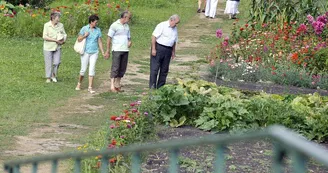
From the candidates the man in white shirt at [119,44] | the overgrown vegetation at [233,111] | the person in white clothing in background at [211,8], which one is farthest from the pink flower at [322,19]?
Result: the person in white clothing in background at [211,8]

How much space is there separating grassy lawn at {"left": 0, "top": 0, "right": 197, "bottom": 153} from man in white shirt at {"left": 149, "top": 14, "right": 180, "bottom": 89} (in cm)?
69

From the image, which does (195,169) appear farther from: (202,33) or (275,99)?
(202,33)

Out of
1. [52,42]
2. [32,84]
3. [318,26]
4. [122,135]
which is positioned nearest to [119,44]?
[52,42]

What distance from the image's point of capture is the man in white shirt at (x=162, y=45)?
1365 centimetres

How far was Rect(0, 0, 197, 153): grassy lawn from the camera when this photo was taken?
38.6 feet

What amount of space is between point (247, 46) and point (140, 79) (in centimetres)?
274

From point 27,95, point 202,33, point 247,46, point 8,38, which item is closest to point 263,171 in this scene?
point 27,95

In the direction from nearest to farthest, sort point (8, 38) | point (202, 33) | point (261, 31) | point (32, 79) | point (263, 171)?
point (263, 171) → point (32, 79) → point (261, 31) → point (8, 38) → point (202, 33)

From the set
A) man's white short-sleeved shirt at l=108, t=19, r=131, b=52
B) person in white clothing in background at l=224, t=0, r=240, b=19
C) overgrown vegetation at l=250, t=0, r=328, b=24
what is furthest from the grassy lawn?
person in white clothing in background at l=224, t=0, r=240, b=19

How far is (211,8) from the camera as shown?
89.0 ft

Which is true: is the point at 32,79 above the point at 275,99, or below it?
below

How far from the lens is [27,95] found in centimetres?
1371

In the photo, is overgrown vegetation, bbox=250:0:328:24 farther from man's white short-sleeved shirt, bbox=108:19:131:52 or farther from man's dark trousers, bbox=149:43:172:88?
man's white short-sleeved shirt, bbox=108:19:131:52

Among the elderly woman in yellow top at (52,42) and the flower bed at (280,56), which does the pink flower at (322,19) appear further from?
the elderly woman in yellow top at (52,42)
